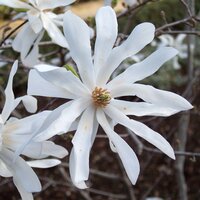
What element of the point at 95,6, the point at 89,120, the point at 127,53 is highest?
the point at 127,53

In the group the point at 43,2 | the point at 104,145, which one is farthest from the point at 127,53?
the point at 104,145

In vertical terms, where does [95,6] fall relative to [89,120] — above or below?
below

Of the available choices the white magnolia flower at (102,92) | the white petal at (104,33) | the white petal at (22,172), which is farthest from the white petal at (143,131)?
the white petal at (22,172)

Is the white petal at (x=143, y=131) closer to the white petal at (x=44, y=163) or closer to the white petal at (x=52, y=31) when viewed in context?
the white petal at (x=44, y=163)

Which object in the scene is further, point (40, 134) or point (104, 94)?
point (104, 94)

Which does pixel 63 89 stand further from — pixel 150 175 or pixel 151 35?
pixel 150 175

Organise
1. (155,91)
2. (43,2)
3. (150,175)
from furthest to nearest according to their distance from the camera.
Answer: (150,175), (43,2), (155,91)
